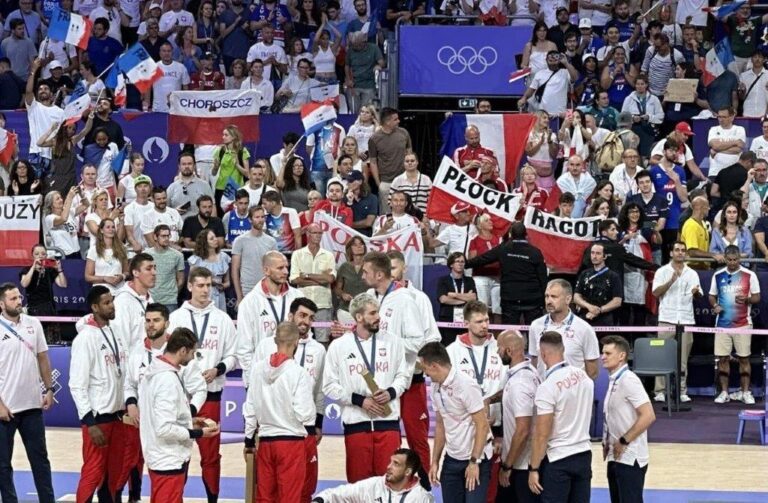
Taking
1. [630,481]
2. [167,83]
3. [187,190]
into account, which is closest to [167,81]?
[167,83]

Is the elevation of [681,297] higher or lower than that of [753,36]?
lower

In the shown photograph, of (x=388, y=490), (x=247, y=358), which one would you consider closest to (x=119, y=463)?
(x=247, y=358)

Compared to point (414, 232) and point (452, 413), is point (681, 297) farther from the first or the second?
point (452, 413)

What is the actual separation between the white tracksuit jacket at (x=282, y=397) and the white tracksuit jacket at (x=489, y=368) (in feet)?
4.42

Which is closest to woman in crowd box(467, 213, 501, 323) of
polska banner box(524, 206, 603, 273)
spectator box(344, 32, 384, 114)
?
polska banner box(524, 206, 603, 273)

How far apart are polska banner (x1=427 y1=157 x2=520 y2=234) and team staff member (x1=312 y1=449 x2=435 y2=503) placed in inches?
288

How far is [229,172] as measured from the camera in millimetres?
21719

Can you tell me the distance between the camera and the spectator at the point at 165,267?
19.1m

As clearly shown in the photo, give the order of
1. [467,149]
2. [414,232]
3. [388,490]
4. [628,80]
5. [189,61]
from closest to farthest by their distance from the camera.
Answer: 1. [388,490]
2. [414,232]
3. [467,149]
4. [628,80]
5. [189,61]

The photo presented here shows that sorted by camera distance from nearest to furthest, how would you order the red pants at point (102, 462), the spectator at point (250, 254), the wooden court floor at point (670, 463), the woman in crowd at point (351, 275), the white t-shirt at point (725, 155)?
the red pants at point (102, 462)
the wooden court floor at point (670, 463)
the woman in crowd at point (351, 275)
the spectator at point (250, 254)
the white t-shirt at point (725, 155)

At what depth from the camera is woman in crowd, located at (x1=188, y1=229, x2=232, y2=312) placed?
755 inches

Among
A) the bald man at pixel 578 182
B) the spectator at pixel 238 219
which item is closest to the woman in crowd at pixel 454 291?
the bald man at pixel 578 182

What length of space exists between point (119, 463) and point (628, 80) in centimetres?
1275

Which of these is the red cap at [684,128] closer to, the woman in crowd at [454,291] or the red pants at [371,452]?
the woman in crowd at [454,291]
